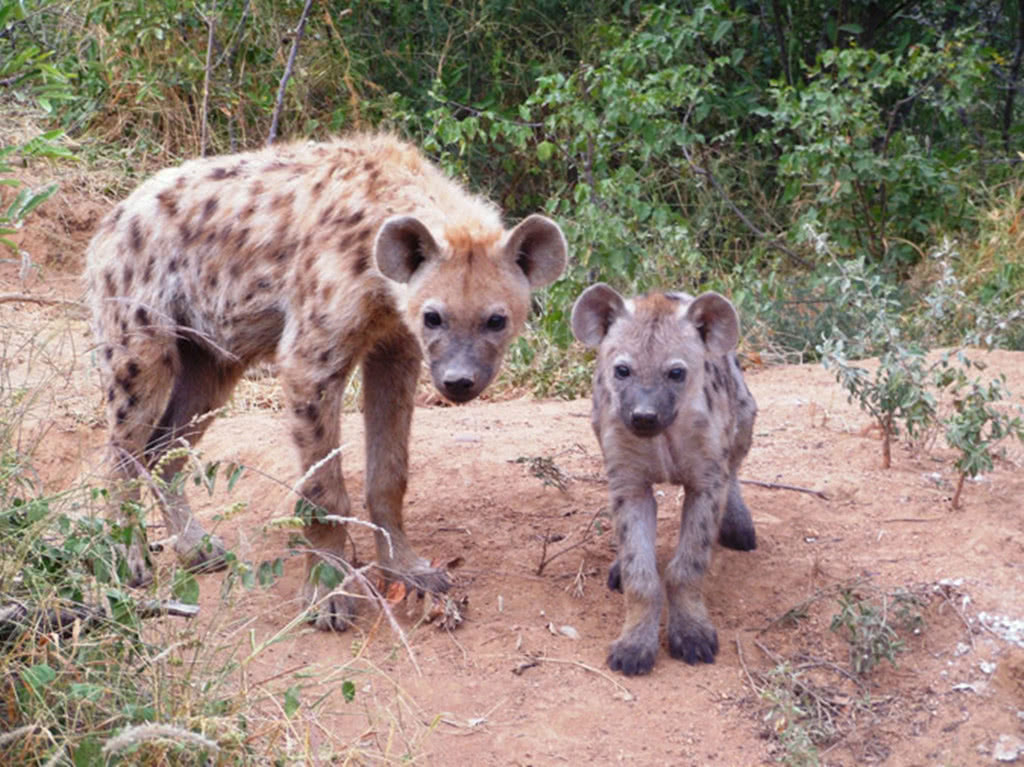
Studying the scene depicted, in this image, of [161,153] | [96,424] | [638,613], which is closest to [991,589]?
[638,613]

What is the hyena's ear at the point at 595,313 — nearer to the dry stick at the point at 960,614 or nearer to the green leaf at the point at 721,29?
the dry stick at the point at 960,614

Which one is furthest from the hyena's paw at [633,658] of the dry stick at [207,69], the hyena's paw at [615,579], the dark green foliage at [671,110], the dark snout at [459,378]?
the dry stick at [207,69]

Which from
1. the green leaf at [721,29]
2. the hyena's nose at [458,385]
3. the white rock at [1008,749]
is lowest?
the white rock at [1008,749]

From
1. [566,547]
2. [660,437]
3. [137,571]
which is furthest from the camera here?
[566,547]

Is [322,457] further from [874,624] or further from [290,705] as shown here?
[874,624]

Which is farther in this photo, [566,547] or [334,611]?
[566,547]

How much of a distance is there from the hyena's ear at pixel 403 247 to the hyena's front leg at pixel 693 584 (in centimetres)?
102

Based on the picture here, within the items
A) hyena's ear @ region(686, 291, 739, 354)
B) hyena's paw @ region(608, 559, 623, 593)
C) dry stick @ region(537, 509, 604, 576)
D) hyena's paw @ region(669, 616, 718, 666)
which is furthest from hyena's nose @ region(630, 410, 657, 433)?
dry stick @ region(537, 509, 604, 576)

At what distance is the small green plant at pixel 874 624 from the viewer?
362 centimetres

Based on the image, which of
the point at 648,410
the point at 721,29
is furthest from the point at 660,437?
the point at 721,29

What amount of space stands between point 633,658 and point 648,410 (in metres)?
0.67

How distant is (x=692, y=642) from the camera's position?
3713 mm

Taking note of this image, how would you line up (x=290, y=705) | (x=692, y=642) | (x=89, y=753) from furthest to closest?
(x=692, y=642) → (x=290, y=705) → (x=89, y=753)

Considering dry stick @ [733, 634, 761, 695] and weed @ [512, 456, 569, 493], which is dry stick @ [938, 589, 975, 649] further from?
weed @ [512, 456, 569, 493]
